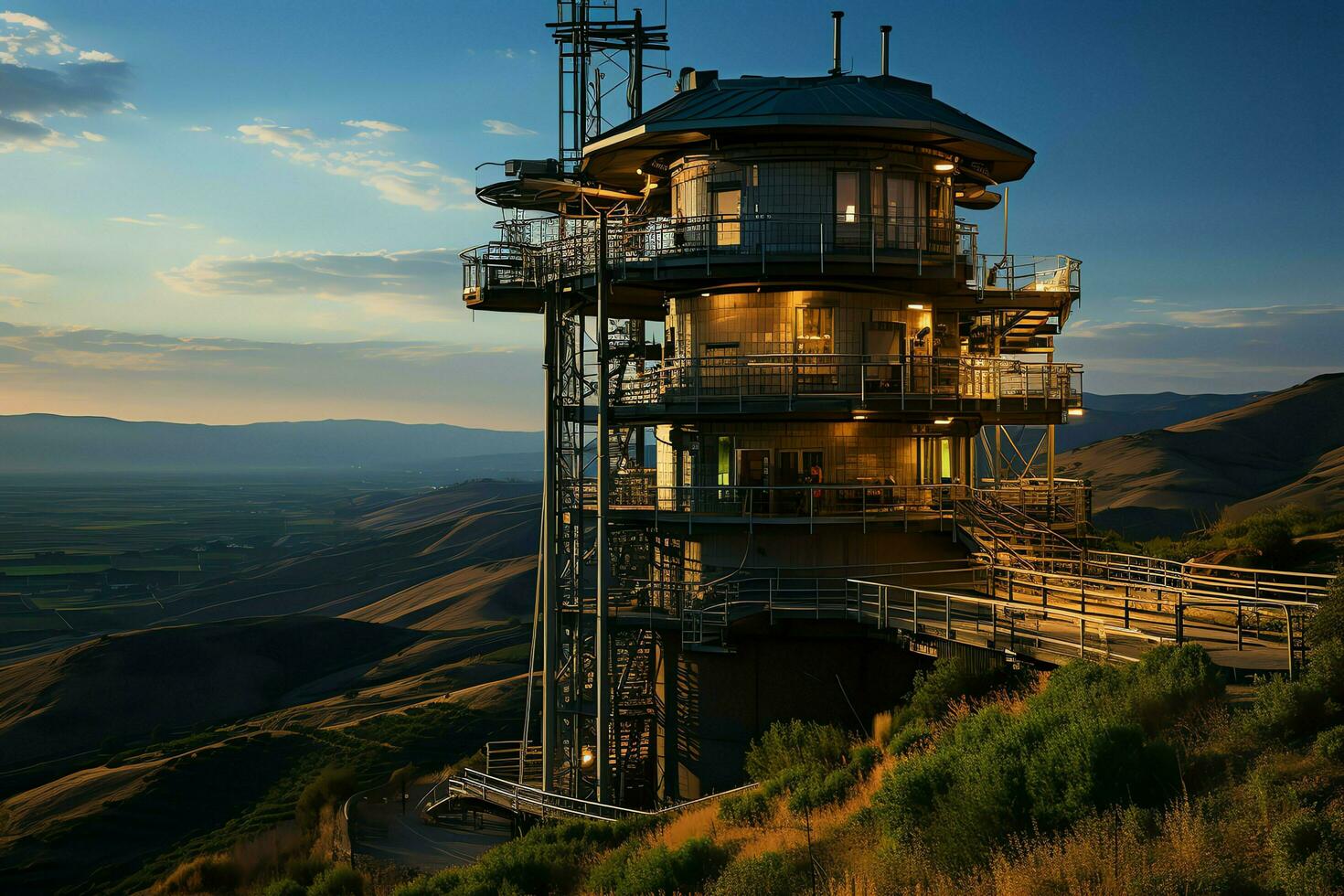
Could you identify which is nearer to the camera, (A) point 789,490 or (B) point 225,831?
(A) point 789,490

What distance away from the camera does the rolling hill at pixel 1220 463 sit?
99.9m

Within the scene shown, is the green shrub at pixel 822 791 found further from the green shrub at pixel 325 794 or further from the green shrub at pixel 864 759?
the green shrub at pixel 325 794

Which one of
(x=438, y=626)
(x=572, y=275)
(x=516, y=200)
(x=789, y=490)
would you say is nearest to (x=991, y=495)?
(x=789, y=490)

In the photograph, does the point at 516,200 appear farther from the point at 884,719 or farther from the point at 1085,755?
the point at 1085,755

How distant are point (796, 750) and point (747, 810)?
Result: 4.50 meters

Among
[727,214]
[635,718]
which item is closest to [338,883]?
[635,718]

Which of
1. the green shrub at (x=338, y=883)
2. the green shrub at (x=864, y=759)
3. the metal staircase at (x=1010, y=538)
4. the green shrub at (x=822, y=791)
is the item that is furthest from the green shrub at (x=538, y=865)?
the metal staircase at (x=1010, y=538)

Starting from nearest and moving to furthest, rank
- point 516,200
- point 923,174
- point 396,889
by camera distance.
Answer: point 396,889
point 923,174
point 516,200

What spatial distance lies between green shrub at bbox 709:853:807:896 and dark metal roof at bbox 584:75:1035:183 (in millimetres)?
19428

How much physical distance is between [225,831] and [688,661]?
89.2 feet

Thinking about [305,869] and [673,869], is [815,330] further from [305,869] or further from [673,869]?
[305,869]

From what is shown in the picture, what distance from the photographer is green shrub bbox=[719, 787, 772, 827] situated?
19086mm

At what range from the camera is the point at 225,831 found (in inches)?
1841

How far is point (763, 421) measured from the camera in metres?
30.1
